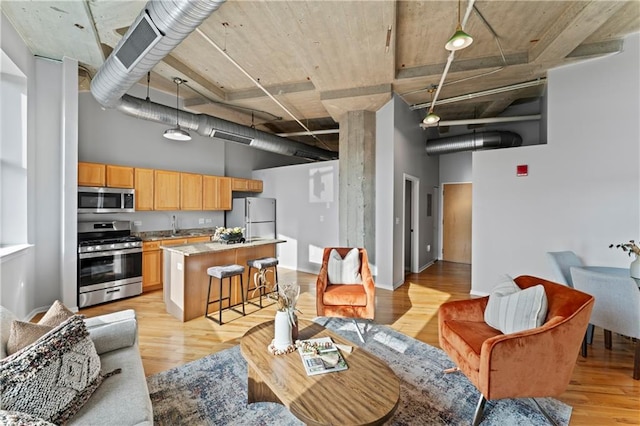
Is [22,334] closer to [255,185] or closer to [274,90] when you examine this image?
[274,90]

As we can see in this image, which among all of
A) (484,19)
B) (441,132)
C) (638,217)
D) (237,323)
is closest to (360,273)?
(237,323)

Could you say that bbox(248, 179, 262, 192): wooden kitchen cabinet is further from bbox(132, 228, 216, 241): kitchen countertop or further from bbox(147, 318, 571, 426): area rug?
bbox(147, 318, 571, 426): area rug

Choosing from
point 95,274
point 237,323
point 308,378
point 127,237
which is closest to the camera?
point 308,378

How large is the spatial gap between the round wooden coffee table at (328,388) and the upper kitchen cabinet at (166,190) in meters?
3.92

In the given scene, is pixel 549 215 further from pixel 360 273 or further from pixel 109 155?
pixel 109 155

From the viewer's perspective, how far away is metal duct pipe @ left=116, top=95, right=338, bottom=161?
438 cm

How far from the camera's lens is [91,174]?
421cm

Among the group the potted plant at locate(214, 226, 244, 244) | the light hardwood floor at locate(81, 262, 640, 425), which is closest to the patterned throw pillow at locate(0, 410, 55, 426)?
the light hardwood floor at locate(81, 262, 640, 425)

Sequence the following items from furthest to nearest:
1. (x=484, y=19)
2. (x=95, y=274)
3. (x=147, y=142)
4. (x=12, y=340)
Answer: (x=147, y=142), (x=95, y=274), (x=484, y=19), (x=12, y=340)

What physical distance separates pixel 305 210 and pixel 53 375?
17.0 ft

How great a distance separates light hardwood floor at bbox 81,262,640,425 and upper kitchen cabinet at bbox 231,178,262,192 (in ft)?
9.02

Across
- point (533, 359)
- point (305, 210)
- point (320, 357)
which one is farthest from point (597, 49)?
→ point (305, 210)

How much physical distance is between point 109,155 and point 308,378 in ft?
16.6

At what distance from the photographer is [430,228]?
721cm
